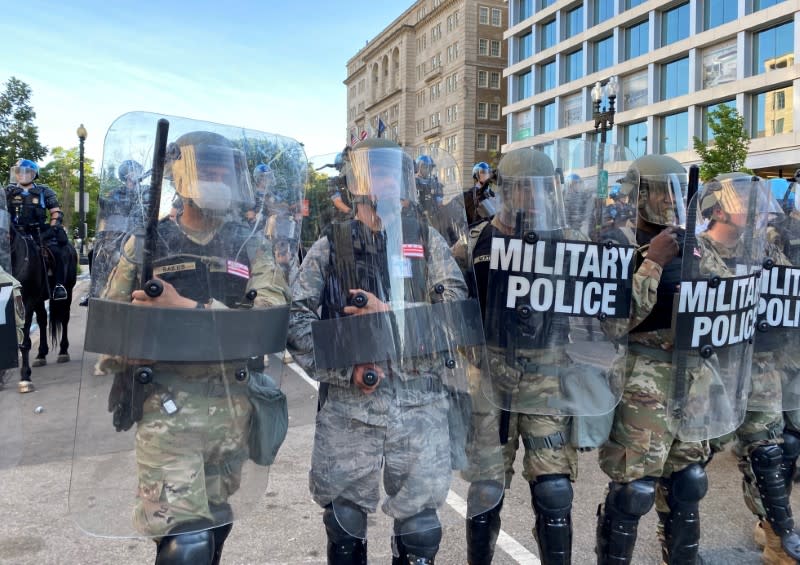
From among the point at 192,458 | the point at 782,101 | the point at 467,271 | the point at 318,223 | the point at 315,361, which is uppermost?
the point at 782,101

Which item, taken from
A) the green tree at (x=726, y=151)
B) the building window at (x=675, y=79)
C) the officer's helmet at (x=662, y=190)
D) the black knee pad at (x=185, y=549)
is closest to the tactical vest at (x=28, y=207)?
the black knee pad at (x=185, y=549)

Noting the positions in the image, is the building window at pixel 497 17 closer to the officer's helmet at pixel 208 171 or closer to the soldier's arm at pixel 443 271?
the soldier's arm at pixel 443 271

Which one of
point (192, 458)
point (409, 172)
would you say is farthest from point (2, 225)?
point (409, 172)

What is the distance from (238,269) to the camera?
224 centimetres

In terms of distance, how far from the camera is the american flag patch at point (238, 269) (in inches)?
87.7

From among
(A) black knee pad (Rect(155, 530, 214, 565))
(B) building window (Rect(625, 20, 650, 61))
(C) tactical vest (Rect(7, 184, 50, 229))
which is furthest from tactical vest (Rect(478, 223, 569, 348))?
(B) building window (Rect(625, 20, 650, 61))

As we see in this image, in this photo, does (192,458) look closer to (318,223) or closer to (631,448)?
(318,223)

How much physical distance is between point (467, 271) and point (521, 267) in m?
0.31

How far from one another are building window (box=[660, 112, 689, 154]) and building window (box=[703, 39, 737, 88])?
1.90 meters


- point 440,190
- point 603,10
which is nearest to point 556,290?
point 440,190

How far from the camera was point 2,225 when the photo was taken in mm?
2443

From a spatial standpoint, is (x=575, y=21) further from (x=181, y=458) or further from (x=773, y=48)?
(x=181, y=458)

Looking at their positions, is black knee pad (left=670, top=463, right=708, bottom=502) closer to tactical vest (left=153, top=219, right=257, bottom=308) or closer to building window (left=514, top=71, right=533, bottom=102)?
tactical vest (left=153, top=219, right=257, bottom=308)

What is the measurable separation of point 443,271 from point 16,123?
32192 mm
